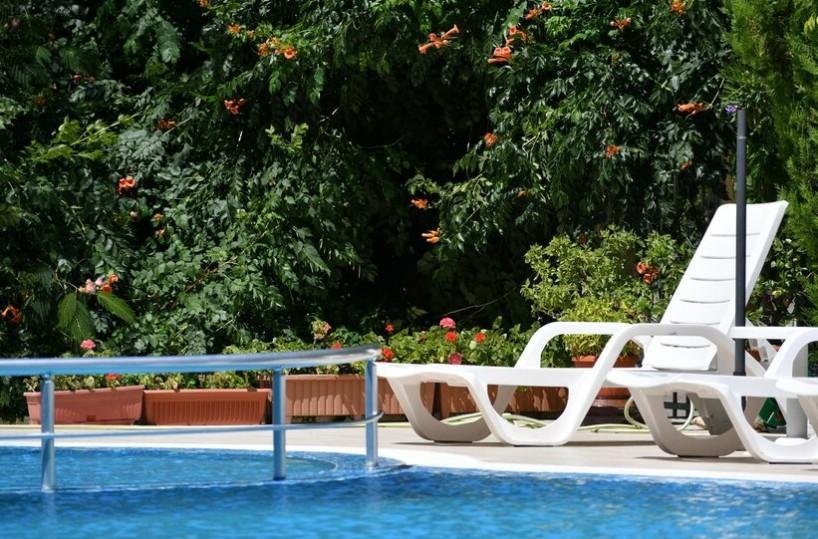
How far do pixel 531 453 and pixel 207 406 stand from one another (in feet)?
11.4

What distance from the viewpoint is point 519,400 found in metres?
12.0

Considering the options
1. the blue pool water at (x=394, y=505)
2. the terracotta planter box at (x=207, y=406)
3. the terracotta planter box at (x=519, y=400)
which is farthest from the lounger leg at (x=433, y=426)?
the terracotta planter box at (x=207, y=406)

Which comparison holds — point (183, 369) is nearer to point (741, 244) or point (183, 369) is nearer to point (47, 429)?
point (47, 429)

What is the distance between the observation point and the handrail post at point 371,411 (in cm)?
833

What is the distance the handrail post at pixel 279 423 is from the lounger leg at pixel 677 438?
195 centimetres

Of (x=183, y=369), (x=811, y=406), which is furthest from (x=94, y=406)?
(x=811, y=406)

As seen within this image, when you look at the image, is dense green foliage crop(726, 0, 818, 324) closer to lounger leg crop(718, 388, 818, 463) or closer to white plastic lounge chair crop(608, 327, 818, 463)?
white plastic lounge chair crop(608, 327, 818, 463)

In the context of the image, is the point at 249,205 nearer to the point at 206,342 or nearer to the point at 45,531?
the point at 206,342

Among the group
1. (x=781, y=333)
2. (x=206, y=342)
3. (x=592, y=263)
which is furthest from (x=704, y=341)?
(x=206, y=342)

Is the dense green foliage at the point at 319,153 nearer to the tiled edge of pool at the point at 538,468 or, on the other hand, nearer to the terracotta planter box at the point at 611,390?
the terracotta planter box at the point at 611,390

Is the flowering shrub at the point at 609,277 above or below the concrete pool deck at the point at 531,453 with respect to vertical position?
above

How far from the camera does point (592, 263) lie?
12281mm

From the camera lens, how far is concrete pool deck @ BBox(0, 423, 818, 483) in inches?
320

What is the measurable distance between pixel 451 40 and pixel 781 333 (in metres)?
4.77
